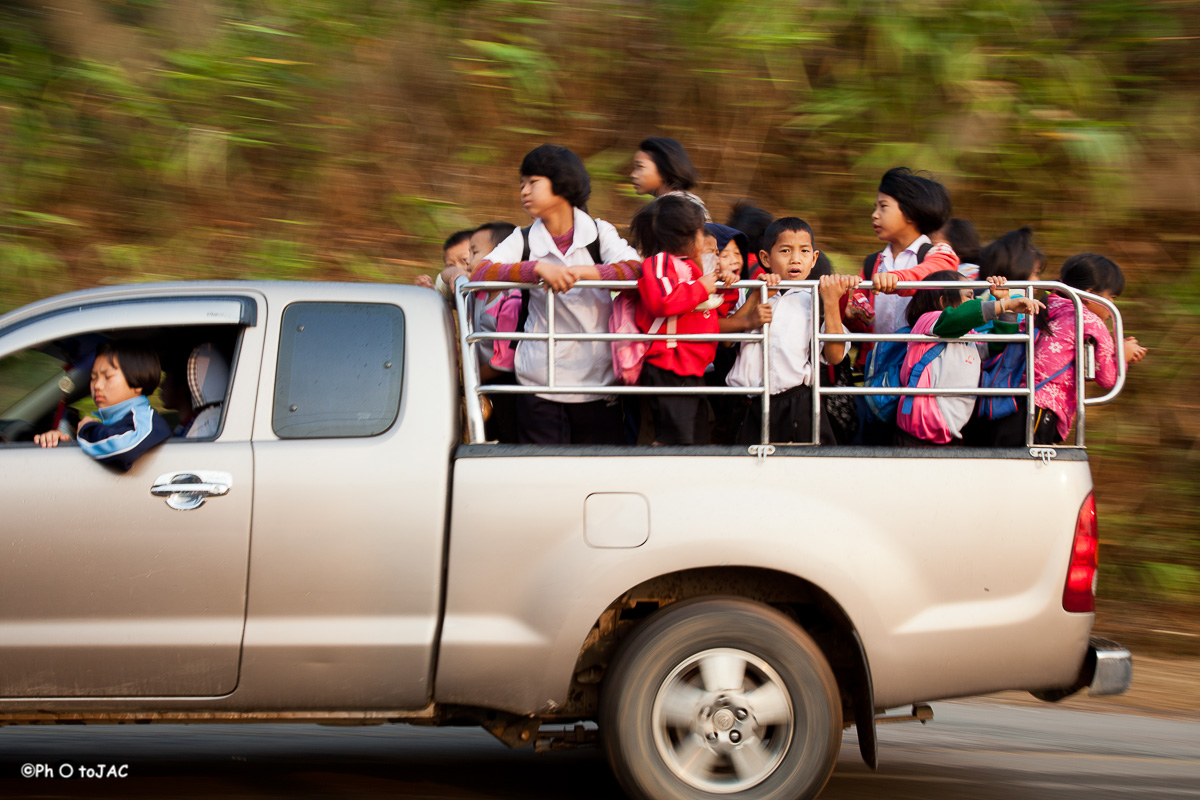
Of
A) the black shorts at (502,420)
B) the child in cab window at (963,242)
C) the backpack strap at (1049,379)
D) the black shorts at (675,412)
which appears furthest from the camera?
the child in cab window at (963,242)

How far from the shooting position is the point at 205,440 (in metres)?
3.61

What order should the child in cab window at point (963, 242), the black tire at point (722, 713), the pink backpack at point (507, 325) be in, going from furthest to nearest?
1. the child in cab window at point (963, 242)
2. the pink backpack at point (507, 325)
3. the black tire at point (722, 713)

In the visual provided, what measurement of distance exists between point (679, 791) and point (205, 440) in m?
1.92

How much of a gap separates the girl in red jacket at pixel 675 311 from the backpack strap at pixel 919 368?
0.74 meters

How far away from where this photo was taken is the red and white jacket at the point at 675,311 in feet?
12.8

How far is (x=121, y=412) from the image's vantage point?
3643mm

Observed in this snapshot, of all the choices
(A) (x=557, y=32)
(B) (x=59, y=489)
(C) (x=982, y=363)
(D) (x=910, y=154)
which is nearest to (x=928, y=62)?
(D) (x=910, y=154)

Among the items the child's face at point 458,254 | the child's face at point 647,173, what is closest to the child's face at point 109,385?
the child's face at point 458,254

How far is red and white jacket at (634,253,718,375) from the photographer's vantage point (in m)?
3.89

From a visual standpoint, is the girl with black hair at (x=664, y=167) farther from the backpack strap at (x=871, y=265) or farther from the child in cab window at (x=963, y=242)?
the child in cab window at (x=963, y=242)

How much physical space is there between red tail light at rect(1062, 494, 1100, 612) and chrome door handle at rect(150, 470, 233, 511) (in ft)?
8.96

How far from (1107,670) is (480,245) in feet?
10.2

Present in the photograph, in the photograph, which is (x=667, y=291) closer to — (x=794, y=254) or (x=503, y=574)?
(x=794, y=254)

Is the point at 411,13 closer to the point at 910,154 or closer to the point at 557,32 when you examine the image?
the point at 557,32
